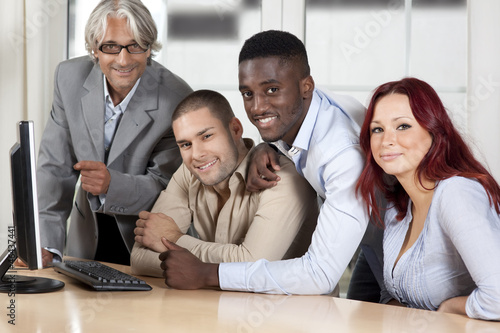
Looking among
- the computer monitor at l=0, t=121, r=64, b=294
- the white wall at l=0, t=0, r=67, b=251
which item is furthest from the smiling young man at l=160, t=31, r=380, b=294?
the white wall at l=0, t=0, r=67, b=251

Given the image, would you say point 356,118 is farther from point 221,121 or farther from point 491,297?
point 491,297

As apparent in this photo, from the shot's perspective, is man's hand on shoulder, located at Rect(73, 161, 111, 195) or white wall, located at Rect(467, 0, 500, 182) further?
white wall, located at Rect(467, 0, 500, 182)

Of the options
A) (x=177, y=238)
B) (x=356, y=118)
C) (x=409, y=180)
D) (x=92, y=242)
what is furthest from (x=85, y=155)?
(x=409, y=180)

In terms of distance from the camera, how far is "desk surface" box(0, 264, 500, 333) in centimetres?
126

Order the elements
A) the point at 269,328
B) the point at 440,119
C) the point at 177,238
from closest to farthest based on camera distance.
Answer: the point at 269,328 → the point at 440,119 → the point at 177,238

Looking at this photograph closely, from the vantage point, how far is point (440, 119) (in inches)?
60.0

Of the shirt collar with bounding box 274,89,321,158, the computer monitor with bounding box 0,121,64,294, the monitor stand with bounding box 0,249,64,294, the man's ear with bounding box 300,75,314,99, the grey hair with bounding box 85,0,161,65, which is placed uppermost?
the grey hair with bounding box 85,0,161,65

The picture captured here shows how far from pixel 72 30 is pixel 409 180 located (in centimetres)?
273

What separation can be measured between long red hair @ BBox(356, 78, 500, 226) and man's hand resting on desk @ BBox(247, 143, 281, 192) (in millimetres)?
293

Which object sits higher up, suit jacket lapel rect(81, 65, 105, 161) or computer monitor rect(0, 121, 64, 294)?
suit jacket lapel rect(81, 65, 105, 161)

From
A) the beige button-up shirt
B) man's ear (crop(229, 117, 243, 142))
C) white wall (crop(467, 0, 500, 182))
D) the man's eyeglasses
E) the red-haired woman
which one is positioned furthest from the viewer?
white wall (crop(467, 0, 500, 182))

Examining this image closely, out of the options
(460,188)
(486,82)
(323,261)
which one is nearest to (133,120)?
(323,261)

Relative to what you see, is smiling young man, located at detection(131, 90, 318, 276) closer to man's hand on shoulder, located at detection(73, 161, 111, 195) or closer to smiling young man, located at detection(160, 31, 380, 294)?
smiling young man, located at detection(160, 31, 380, 294)

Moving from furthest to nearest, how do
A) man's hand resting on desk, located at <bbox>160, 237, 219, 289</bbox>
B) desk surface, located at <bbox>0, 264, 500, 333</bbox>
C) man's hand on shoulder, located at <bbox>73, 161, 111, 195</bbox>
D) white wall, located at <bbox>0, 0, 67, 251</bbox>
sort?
white wall, located at <bbox>0, 0, 67, 251</bbox> → man's hand on shoulder, located at <bbox>73, 161, 111, 195</bbox> → man's hand resting on desk, located at <bbox>160, 237, 219, 289</bbox> → desk surface, located at <bbox>0, 264, 500, 333</bbox>
